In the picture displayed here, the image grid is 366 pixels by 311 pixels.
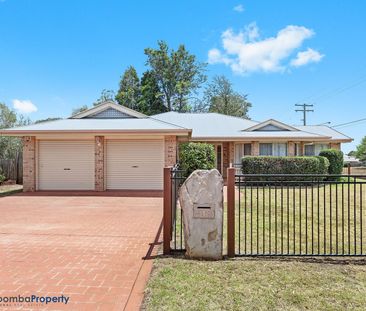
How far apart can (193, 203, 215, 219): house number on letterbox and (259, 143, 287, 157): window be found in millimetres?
16093

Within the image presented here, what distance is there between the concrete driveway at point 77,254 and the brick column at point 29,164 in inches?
165

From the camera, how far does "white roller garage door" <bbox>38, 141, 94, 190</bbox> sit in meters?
13.9

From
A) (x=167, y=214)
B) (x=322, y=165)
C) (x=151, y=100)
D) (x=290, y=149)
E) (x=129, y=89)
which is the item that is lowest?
(x=167, y=214)

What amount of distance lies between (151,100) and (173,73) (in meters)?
5.62

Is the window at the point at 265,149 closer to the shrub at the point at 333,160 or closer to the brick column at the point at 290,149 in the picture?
the brick column at the point at 290,149

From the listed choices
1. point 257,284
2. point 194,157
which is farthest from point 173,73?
point 257,284

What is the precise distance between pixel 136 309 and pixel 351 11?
1456cm

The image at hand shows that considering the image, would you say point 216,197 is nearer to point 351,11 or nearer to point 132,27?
point 351,11

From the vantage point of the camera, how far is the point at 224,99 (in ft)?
137

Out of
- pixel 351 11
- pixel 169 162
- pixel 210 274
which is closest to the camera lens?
pixel 210 274

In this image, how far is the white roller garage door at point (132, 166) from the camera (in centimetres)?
1396

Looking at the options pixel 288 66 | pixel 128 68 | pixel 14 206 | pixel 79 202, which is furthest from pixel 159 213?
pixel 128 68

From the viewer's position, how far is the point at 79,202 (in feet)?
35.2

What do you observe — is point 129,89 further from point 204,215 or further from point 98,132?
point 204,215
